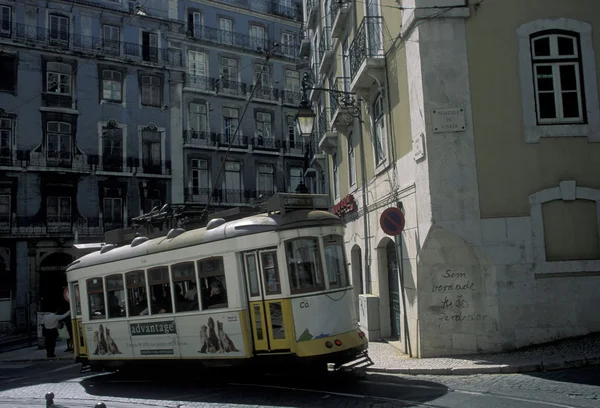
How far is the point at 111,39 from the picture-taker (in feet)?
112

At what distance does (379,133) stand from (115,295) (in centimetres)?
751

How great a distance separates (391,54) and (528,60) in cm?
317

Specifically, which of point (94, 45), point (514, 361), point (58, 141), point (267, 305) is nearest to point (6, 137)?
point (58, 141)

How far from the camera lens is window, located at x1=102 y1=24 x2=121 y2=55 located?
3400 cm

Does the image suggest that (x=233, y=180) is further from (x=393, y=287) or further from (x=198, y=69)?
(x=393, y=287)

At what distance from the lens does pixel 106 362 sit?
12586mm

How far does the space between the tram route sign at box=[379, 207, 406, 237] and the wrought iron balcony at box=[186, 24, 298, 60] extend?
91.8ft

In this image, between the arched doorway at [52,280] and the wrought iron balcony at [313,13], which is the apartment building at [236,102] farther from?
the wrought iron balcony at [313,13]

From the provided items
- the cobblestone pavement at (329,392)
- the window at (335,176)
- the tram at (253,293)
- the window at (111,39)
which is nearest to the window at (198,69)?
the window at (111,39)

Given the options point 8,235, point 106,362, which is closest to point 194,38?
point 8,235

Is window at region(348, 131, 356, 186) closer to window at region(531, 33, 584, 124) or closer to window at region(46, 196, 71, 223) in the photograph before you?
window at region(531, 33, 584, 124)

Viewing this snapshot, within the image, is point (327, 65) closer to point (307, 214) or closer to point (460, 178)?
point (460, 178)

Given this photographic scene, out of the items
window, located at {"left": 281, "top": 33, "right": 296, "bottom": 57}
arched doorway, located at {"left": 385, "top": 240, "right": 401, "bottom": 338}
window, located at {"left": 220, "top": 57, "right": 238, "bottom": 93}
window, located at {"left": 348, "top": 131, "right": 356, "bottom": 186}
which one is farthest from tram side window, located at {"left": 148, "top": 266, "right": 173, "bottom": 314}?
window, located at {"left": 281, "top": 33, "right": 296, "bottom": 57}

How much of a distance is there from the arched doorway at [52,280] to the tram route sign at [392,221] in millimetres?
23955
